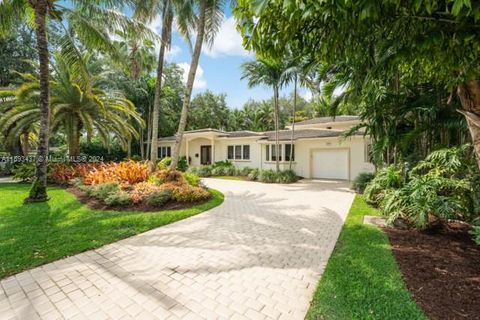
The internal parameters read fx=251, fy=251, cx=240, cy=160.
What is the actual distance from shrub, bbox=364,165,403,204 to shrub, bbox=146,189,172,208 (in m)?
6.80

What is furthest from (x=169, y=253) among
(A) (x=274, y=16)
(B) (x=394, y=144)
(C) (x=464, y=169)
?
(B) (x=394, y=144)

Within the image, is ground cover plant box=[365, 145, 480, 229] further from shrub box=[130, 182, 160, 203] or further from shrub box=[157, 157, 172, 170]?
shrub box=[157, 157, 172, 170]

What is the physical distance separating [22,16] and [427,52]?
13747 mm

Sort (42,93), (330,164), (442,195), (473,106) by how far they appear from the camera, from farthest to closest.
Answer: (330,164) < (42,93) < (442,195) < (473,106)

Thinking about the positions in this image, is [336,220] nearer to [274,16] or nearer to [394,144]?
[394,144]

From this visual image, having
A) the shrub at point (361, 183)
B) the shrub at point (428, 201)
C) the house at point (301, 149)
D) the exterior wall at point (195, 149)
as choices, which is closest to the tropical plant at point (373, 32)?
the shrub at point (428, 201)

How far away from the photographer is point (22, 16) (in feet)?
32.9

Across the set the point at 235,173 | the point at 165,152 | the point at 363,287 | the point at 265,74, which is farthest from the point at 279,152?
the point at 363,287

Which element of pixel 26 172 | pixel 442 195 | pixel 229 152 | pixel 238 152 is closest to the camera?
pixel 442 195

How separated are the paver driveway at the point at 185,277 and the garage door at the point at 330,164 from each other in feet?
37.4

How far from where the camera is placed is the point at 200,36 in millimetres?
10195

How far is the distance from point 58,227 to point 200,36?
327 inches

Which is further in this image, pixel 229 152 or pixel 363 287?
pixel 229 152

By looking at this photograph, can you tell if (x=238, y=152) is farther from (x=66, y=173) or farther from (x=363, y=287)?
(x=363, y=287)
